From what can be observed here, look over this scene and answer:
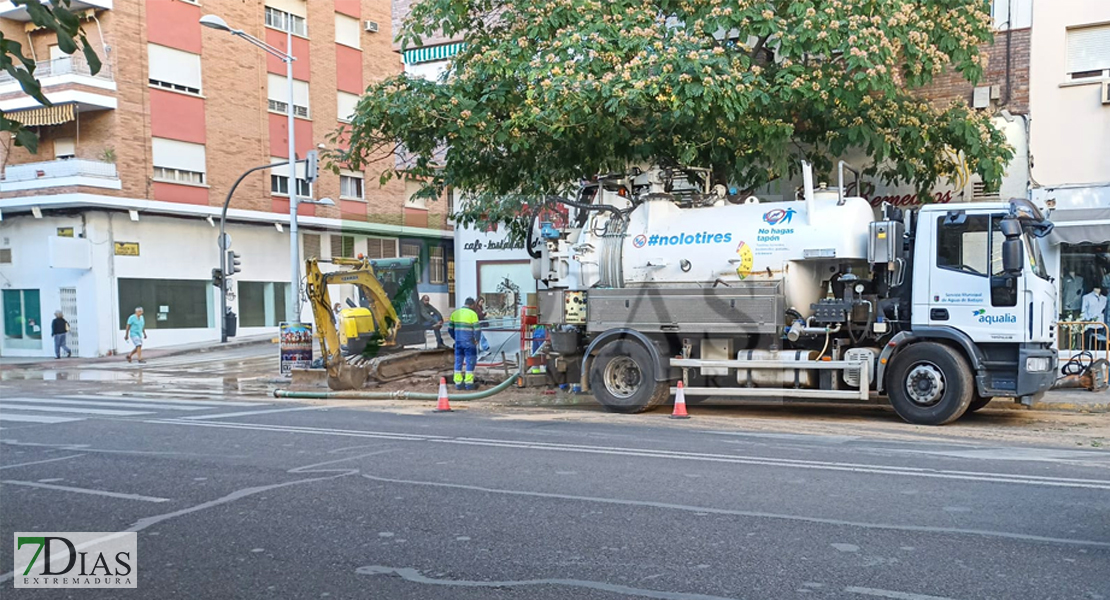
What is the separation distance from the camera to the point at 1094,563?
16.4ft

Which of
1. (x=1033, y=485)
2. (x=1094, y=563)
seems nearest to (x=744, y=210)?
(x=1033, y=485)

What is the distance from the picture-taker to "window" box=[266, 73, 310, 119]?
3522 cm

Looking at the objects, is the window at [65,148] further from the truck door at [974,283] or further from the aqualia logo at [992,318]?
the aqualia logo at [992,318]

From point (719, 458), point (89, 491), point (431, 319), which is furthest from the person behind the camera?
point (431, 319)

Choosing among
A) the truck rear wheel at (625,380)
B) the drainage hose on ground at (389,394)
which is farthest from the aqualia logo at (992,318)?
the drainage hose on ground at (389,394)

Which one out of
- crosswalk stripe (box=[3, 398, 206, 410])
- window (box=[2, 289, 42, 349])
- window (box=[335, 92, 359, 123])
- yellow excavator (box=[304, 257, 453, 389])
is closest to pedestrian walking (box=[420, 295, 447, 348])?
yellow excavator (box=[304, 257, 453, 389])

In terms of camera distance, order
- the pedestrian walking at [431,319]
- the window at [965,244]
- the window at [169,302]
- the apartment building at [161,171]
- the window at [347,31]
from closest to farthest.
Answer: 1. the window at [965,244]
2. the pedestrian walking at [431,319]
3. the apartment building at [161,171]
4. the window at [169,302]
5. the window at [347,31]

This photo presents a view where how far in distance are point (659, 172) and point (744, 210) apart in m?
1.58

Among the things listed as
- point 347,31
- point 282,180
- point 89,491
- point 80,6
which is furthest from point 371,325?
point 347,31

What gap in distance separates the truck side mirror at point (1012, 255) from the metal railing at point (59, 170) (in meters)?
26.7

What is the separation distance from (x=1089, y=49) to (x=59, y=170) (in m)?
27.6

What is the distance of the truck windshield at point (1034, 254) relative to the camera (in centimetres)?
1112

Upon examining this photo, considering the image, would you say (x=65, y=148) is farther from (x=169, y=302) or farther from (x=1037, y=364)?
(x=1037, y=364)

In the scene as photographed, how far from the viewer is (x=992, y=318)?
1114cm
